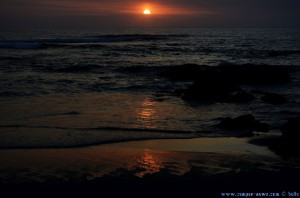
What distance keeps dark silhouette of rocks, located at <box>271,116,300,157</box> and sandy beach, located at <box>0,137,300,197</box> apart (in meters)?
0.25

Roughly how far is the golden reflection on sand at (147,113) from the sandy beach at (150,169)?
2.24 metres

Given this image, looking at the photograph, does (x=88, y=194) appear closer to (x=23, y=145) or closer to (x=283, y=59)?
(x=23, y=145)

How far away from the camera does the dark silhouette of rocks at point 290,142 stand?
7.97m

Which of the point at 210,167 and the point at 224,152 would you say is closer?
the point at 210,167

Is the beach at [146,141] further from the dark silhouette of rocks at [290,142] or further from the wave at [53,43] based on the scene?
the wave at [53,43]

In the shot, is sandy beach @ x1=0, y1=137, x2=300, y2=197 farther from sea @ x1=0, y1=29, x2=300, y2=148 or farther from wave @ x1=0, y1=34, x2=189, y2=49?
wave @ x1=0, y1=34, x2=189, y2=49

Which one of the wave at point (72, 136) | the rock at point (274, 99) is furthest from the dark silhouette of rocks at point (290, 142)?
the rock at point (274, 99)

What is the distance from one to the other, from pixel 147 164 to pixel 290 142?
3.04 meters

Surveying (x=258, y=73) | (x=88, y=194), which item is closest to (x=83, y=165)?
(x=88, y=194)

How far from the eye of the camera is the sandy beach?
6059 millimetres

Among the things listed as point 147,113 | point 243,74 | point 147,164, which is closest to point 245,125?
point 147,113

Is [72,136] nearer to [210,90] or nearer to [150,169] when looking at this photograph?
[150,169]

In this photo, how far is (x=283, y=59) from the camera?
119 ft

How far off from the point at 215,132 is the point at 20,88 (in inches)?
419
